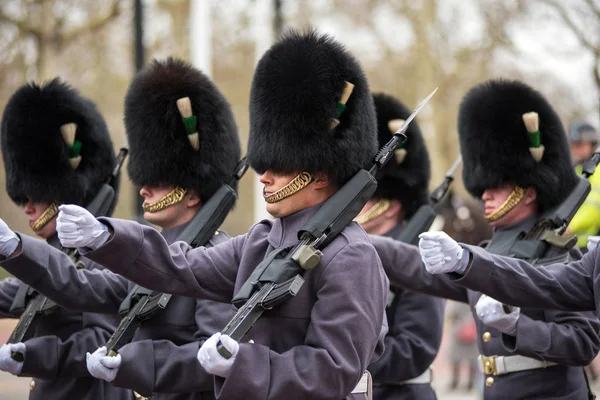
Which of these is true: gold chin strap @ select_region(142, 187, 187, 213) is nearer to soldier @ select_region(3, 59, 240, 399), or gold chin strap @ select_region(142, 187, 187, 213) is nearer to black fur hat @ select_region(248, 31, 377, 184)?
soldier @ select_region(3, 59, 240, 399)

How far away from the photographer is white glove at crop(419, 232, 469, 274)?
A: 11.5 ft

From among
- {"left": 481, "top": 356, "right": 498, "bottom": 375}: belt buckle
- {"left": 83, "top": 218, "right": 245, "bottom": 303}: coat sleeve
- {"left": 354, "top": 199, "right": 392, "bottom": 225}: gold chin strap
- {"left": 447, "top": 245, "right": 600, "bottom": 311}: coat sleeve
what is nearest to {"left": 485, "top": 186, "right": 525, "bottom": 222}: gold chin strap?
{"left": 481, "top": 356, "right": 498, "bottom": 375}: belt buckle

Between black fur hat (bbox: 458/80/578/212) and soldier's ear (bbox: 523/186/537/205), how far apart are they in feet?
0.07

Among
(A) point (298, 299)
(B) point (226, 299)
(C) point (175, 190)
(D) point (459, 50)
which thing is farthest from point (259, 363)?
(D) point (459, 50)

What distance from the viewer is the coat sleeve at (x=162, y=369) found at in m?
4.00

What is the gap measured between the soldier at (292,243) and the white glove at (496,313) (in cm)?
88

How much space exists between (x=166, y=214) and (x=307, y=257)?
4.87 ft

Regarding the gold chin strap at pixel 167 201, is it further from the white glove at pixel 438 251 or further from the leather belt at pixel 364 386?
the white glove at pixel 438 251

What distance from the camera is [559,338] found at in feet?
15.1

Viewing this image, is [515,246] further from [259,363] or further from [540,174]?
[259,363]

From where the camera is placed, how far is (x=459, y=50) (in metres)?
20.8

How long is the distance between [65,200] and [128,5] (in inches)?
504

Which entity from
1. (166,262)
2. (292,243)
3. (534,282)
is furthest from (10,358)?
(534,282)

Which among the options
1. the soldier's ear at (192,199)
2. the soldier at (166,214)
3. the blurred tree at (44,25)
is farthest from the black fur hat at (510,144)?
the blurred tree at (44,25)
